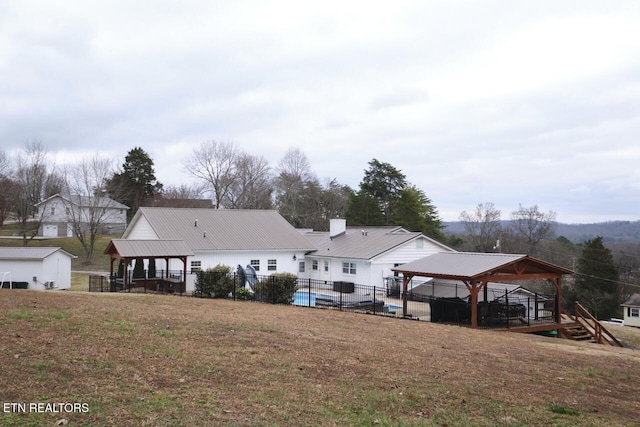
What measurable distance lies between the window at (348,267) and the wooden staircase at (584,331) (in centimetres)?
1453

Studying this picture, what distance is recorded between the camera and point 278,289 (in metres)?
23.4

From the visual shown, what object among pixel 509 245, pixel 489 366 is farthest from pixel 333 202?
pixel 489 366

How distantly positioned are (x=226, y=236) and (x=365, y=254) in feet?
32.0

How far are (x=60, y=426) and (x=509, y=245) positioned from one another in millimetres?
71649

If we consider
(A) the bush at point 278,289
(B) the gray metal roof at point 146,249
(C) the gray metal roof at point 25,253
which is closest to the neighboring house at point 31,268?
(C) the gray metal roof at point 25,253

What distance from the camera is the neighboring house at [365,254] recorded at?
35156mm

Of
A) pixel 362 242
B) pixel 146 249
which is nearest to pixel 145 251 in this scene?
pixel 146 249

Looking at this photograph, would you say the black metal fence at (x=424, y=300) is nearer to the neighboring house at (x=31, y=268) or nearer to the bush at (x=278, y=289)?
the bush at (x=278, y=289)

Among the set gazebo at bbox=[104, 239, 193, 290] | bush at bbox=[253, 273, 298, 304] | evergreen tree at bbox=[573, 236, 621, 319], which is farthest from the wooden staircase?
evergreen tree at bbox=[573, 236, 621, 319]

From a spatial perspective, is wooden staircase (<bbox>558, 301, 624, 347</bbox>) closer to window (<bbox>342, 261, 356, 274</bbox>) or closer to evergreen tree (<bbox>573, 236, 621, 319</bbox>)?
window (<bbox>342, 261, 356, 274</bbox>)

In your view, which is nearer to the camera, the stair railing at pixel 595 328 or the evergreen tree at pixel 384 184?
the stair railing at pixel 595 328

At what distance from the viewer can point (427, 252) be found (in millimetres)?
37844

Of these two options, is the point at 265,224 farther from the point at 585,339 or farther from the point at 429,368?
the point at 429,368

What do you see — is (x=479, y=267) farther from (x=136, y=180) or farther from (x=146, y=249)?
(x=136, y=180)
